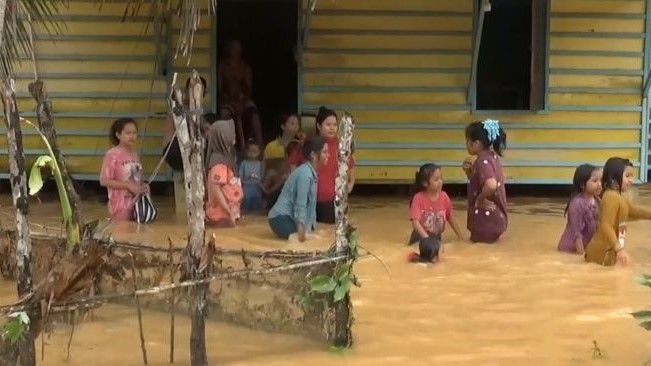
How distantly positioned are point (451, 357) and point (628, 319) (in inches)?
52.6

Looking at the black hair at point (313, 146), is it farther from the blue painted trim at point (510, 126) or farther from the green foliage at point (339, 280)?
the green foliage at point (339, 280)

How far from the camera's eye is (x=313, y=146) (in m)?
8.46

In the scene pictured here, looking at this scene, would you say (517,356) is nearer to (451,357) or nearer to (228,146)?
(451,357)

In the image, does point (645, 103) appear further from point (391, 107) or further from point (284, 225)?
point (284, 225)

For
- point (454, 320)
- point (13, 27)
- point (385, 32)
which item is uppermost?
point (385, 32)

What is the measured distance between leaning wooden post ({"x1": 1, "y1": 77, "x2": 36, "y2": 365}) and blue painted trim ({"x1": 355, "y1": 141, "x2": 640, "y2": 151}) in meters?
6.67

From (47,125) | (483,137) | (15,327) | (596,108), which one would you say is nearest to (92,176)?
(483,137)

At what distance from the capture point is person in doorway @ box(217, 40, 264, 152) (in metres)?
11.4

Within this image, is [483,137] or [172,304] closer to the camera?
[172,304]

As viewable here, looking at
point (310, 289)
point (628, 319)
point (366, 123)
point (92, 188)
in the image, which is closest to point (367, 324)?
point (310, 289)

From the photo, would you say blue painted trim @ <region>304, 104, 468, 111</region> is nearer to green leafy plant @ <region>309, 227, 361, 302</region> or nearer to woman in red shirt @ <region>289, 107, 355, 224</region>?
woman in red shirt @ <region>289, 107, 355, 224</region>

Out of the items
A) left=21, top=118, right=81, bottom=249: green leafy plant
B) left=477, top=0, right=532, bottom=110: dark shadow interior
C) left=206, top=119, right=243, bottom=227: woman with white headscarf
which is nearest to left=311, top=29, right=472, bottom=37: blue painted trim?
left=477, top=0, right=532, bottom=110: dark shadow interior

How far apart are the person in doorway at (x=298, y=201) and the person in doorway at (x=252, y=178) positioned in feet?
4.51

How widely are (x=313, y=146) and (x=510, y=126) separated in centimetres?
345
